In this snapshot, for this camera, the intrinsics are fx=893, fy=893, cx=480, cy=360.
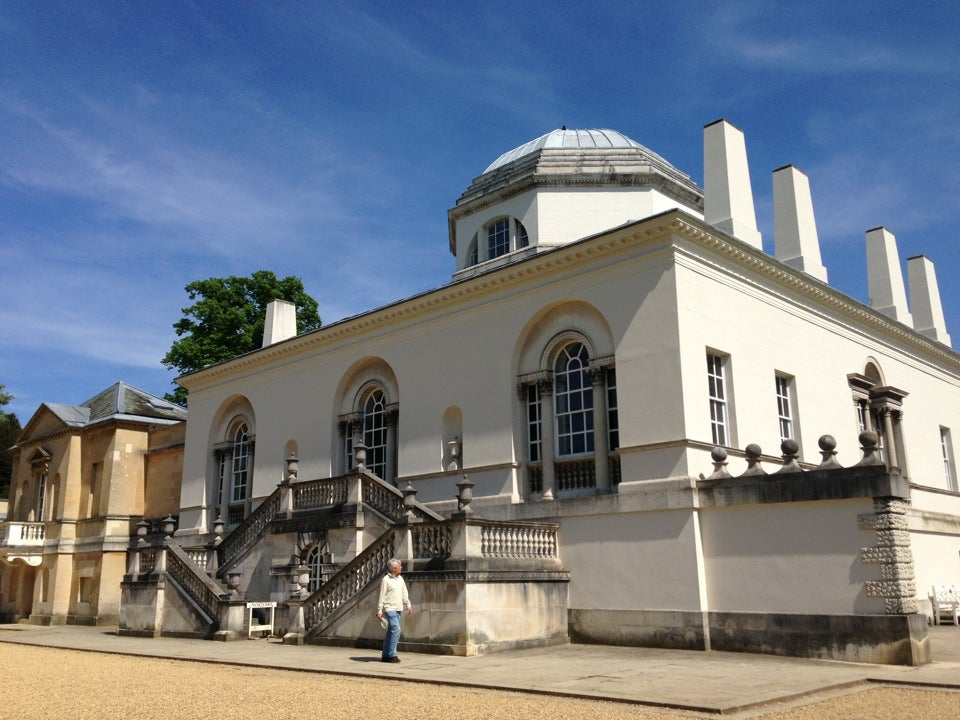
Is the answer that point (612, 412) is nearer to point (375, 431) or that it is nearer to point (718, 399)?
point (718, 399)

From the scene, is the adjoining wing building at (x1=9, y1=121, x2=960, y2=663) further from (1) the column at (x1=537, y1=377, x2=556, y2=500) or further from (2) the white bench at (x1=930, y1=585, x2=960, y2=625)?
(2) the white bench at (x1=930, y1=585, x2=960, y2=625)

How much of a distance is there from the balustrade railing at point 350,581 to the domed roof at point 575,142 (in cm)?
1467

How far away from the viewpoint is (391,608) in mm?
14211

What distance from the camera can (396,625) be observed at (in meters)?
14.1

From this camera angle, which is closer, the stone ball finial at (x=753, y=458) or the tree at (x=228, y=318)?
the stone ball finial at (x=753, y=458)

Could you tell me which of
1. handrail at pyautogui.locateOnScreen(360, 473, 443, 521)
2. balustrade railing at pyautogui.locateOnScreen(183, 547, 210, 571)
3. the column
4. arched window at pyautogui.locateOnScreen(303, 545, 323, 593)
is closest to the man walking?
handrail at pyautogui.locateOnScreen(360, 473, 443, 521)

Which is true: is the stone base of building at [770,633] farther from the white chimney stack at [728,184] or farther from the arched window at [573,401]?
the white chimney stack at [728,184]

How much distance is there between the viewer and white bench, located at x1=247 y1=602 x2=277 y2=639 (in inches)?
771

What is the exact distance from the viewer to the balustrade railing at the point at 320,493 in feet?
69.3

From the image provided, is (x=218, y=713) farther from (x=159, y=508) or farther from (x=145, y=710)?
(x=159, y=508)

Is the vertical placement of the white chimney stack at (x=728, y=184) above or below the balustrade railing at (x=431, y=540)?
above

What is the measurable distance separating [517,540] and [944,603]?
9.39 meters

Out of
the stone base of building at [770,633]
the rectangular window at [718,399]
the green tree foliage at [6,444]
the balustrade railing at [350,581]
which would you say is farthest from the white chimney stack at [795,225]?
the green tree foliage at [6,444]

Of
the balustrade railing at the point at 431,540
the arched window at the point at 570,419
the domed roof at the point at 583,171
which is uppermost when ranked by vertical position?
the domed roof at the point at 583,171
